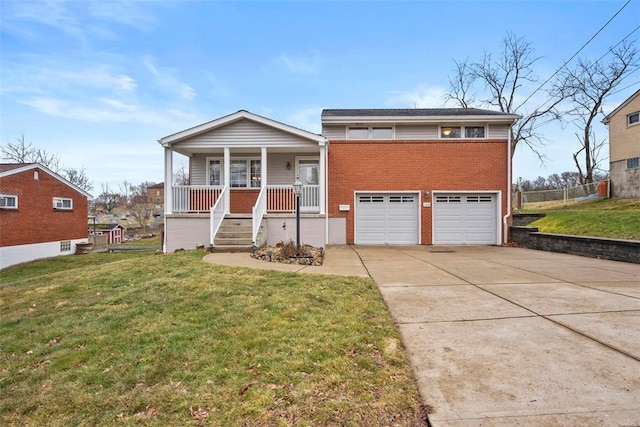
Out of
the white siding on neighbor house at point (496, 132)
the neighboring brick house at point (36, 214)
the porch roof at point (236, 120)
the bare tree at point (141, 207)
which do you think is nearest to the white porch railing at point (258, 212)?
the porch roof at point (236, 120)

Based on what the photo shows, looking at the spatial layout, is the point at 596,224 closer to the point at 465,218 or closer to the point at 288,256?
the point at 465,218

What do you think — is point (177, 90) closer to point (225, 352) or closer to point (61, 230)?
point (61, 230)

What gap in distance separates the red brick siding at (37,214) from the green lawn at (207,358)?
54.0ft

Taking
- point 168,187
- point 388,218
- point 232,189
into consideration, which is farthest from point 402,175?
point 168,187

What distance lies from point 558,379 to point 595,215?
42.0ft

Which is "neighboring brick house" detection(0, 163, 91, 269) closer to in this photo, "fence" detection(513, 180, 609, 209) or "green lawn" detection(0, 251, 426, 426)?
"green lawn" detection(0, 251, 426, 426)

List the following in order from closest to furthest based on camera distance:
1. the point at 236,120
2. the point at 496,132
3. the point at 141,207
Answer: the point at 236,120 < the point at 496,132 < the point at 141,207

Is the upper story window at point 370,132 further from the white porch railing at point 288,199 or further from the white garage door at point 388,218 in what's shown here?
the white porch railing at point 288,199

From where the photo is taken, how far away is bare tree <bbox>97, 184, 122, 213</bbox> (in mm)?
56219

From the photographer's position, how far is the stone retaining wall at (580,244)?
8281 millimetres

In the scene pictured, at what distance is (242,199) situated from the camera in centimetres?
1295

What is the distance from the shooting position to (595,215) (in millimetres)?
12227

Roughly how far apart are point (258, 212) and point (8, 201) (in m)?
16.3

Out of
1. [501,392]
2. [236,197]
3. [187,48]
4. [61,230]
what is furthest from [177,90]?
[501,392]
